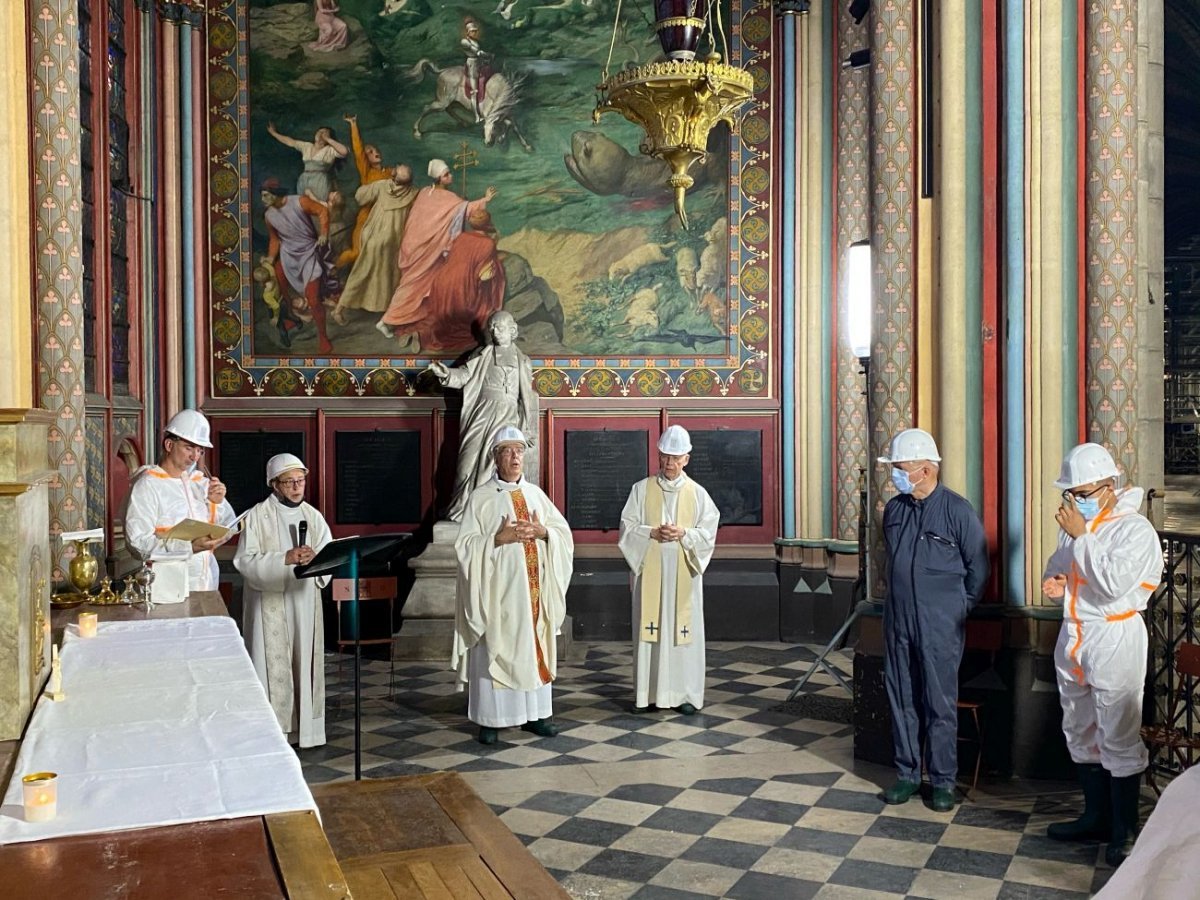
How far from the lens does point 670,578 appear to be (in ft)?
29.4

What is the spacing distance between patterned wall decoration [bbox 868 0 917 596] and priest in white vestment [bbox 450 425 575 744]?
7.01ft

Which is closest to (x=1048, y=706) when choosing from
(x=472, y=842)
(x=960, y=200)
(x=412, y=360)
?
(x=960, y=200)

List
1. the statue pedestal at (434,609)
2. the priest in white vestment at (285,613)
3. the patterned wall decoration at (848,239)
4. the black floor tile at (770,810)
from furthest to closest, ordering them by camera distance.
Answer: the patterned wall decoration at (848,239) < the statue pedestal at (434,609) < the priest in white vestment at (285,613) < the black floor tile at (770,810)

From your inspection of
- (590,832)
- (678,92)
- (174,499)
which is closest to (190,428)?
(174,499)

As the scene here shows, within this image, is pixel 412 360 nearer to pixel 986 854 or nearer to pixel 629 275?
pixel 629 275

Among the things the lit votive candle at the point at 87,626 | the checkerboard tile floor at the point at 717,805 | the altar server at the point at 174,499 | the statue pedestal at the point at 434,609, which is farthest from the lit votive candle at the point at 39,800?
the statue pedestal at the point at 434,609

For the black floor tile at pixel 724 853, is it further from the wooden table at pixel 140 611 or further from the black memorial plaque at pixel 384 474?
the black memorial plaque at pixel 384 474

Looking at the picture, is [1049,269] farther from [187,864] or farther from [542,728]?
[187,864]

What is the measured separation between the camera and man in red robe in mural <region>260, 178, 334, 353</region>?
1211cm

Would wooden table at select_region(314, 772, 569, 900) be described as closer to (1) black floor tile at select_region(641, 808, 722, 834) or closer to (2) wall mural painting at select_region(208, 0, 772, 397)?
(1) black floor tile at select_region(641, 808, 722, 834)

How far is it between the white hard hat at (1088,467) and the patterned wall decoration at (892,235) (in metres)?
1.49

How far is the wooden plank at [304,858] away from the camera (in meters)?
2.35

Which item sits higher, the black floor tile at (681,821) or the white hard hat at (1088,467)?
the white hard hat at (1088,467)

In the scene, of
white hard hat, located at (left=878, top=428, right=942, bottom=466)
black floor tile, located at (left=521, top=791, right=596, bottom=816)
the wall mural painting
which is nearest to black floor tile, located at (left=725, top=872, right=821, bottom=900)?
black floor tile, located at (left=521, top=791, right=596, bottom=816)
